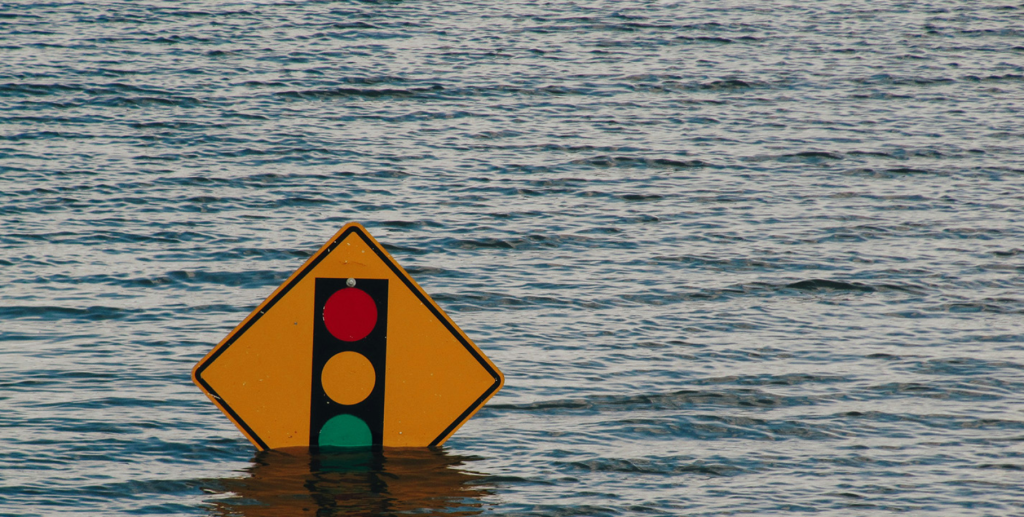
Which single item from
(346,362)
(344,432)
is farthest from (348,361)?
(344,432)

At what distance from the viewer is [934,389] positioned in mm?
8859

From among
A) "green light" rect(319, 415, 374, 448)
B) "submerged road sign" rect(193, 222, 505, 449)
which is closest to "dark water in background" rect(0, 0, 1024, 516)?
"green light" rect(319, 415, 374, 448)

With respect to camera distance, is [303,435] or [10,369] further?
[10,369]

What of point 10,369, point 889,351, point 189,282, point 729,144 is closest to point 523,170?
point 729,144

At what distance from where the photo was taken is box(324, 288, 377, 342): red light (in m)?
6.48

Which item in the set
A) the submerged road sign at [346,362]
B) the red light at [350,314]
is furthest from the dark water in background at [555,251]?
the red light at [350,314]

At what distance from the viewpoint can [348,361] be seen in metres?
6.55

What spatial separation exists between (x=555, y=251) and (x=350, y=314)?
6642 millimetres

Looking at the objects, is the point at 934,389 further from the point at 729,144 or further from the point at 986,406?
the point at 729,144

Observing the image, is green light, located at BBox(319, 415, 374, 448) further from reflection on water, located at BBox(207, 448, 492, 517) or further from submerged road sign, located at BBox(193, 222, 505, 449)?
reflection on water, located at BBox(207, 448, 492, 517)

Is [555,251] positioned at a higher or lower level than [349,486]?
lower

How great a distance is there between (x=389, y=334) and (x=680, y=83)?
59.7 feet

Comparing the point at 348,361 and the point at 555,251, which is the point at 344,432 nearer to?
the point at 348,361

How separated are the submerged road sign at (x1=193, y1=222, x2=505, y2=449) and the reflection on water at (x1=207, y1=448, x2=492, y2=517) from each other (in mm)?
275
